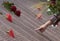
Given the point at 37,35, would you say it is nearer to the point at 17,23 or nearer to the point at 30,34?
the point at 30,34

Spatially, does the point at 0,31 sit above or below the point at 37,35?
below

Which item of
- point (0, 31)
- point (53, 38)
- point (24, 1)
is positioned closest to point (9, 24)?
point (0, 31)

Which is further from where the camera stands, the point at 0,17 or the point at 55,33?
the point at 55,33

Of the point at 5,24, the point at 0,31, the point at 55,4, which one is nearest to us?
the point at 55,4

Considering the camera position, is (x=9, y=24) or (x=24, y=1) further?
(x=24, y=1)

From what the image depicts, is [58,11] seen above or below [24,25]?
below

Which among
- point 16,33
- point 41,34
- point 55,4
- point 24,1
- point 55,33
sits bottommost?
point 55,4

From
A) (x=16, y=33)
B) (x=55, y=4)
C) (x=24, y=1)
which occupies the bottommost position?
(x=55, y=4)

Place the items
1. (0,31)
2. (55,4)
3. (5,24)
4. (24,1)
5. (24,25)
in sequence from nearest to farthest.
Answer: (55,4)
(0,31)
(5,24)
(24,25)
(24,1)

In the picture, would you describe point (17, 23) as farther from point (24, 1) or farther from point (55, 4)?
point (55, 4)

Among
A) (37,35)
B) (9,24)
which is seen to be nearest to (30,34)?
(37,35)
